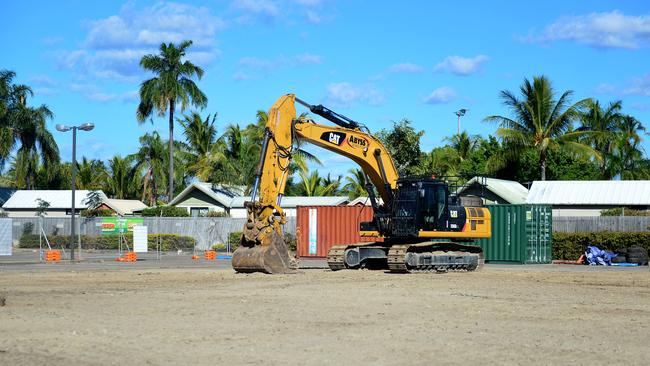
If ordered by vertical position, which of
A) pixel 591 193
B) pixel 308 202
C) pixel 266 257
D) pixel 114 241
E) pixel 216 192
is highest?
pixel 216 192

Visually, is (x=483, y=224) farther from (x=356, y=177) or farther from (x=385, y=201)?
(x=356, y=177)

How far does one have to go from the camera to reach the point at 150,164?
297 ft

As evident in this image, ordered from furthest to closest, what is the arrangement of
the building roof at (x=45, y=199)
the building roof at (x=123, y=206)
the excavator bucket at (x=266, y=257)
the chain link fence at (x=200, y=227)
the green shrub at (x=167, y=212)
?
the building roof at (x=45, y=199), the building roof at (x=123, y=206), the green shrub at (x=167, y=212), the chain link fence at (x=200, y=227), the excavator bucket at (x=266, y=257)

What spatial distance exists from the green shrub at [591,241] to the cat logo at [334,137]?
17318 mm

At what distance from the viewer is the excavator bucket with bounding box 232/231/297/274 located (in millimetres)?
26719

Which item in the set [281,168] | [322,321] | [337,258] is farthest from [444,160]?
[322,321]

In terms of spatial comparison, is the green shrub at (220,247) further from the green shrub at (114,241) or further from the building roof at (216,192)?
the building roof at (216,192)

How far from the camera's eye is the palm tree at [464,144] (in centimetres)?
8681

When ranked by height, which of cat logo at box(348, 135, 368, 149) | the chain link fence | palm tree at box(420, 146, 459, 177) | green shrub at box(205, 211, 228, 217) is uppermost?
palm tree at box(420, 146, 459, 177)

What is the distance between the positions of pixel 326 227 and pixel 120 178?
51.8 m

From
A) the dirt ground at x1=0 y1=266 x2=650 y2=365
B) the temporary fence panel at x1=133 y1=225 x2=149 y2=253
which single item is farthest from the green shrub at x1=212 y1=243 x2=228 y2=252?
the dirt ground at x1=0 y1=266 x2=650 y2=365

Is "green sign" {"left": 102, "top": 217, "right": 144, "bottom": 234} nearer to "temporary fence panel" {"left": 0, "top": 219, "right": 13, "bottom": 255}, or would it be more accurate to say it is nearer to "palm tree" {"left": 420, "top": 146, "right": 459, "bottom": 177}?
"temporary fence panel" {"left": 0, "top": 219, "right": 13, "bottom": 255}

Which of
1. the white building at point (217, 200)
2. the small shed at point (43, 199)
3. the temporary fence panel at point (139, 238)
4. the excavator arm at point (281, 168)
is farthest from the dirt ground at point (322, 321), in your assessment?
the small shed at point (43, 199)

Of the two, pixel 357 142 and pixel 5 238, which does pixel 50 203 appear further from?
pixel 357 142
